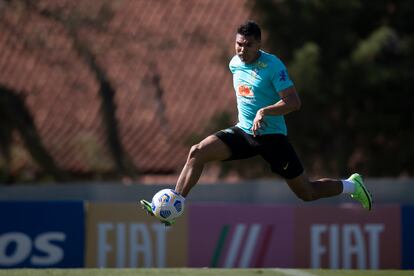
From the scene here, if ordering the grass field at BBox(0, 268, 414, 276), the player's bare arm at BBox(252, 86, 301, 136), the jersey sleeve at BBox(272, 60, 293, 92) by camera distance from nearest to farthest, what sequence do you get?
the player's bare arm at BBox(252, 86, 301, 136) → the jersey sleeve at BBox(272, 60, 293, 92) → the grass field at BBox(0, 268, 414, 276)

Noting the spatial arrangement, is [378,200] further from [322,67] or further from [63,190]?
[63,190]

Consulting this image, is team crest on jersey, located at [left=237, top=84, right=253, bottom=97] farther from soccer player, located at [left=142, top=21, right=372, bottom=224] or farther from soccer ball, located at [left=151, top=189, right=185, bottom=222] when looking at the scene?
soccer ball, located at [left=151, top=189, right=185, bottom=222]

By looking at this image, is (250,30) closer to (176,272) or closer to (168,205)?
(168,205)

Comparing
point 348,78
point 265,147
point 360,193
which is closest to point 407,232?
point 360,193

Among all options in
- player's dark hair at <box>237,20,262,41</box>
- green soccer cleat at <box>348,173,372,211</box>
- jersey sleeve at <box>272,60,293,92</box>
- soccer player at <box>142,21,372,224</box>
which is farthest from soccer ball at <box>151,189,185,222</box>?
green soccer cleat at <box>348,173,372,211</box>

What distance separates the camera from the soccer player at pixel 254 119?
846 cm

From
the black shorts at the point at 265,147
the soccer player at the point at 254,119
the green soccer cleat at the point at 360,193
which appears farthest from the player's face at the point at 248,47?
the green soccer cleat at the point at 360,193

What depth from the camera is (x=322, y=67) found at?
17.7m

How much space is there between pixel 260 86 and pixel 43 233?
5.77 m

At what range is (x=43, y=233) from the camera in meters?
13.3

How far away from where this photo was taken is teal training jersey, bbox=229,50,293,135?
27.9 feet

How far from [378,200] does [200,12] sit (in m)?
7.06

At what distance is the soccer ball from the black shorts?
0.64 metres

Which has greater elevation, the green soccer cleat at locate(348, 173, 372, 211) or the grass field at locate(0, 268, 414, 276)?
the green soccer cleat at locate(348, 173, 372, 211)
